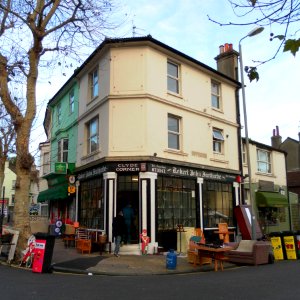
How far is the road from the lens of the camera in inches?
336

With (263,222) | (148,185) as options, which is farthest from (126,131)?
(263,222)

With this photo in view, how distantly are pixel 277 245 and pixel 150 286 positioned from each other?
373 inches

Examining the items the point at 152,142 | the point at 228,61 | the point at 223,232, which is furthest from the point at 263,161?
the point at 152,142

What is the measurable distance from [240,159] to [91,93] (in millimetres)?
9274

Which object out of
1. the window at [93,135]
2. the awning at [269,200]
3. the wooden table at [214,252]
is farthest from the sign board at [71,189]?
the awning at [269,200]

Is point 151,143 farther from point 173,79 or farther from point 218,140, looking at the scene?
point 218,140

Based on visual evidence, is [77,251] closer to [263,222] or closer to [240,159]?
[240,159]

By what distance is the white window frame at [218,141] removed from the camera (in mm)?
21891

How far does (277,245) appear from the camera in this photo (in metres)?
17.6

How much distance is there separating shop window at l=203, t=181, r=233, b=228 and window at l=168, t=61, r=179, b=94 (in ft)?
16.4

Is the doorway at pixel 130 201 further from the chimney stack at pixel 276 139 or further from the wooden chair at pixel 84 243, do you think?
the chimney stack at pixel 276 139

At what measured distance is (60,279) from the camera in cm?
1095

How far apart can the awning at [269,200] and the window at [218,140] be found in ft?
16.7

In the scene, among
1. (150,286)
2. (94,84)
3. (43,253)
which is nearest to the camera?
(150,286)
